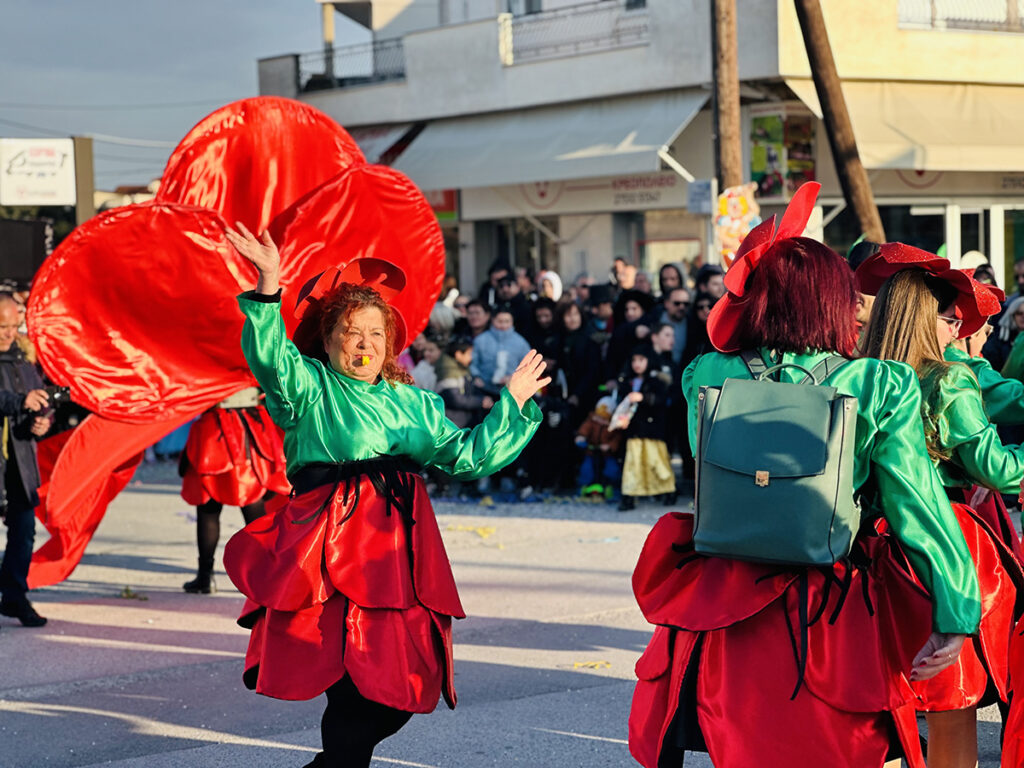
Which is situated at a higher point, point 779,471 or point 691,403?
point 691,403

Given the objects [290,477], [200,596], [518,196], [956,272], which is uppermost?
[518,196]

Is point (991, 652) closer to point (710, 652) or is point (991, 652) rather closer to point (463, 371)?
point (710, 652)

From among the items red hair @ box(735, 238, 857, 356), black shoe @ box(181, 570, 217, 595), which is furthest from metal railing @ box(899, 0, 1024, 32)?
red hair @ box(735, 238, 857, 356)

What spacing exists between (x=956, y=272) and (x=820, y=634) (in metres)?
1.29

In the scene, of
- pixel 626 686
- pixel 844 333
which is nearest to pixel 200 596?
pixel 626 686

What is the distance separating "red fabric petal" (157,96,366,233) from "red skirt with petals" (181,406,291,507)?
1.44 m

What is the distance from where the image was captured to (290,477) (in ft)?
13.2

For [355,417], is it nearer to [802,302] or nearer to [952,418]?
[802,302]

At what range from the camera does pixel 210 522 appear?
7.85 m

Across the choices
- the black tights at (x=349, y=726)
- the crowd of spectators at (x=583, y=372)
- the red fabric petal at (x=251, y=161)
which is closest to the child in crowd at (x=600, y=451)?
the crowd of spectators at (x=583, y=372)

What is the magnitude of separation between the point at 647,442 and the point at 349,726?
7046 millimetres

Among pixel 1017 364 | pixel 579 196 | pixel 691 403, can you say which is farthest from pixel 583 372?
pixel 579 196

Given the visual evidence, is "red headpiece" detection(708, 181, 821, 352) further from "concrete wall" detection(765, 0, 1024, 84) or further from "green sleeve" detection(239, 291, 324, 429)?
"concrete wall" detection(765, 0, 1024, 84)

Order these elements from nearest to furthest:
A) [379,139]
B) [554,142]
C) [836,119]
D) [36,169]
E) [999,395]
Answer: [999,395]
[836,119]
[36,169]
[554,142]
[379,139]
